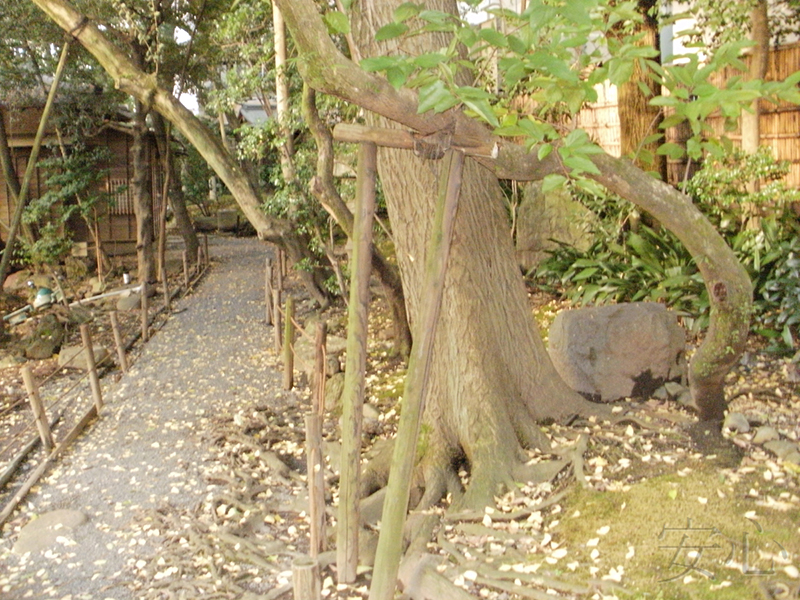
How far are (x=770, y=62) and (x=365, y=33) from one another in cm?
569

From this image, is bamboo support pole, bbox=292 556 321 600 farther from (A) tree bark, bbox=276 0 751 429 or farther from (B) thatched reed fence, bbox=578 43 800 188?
(B) thatched reed fence, bbox=578 43 800 188

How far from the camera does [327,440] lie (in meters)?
6.46

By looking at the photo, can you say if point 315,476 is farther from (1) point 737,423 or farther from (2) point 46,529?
(1) point 737,423

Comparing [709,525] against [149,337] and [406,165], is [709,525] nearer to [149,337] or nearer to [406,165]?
[406,165]

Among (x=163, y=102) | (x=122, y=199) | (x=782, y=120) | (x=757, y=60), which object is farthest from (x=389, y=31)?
(x=122, y=199)

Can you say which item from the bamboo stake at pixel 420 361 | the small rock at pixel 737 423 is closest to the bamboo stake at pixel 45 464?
the bamboo stake at pixel 420 361

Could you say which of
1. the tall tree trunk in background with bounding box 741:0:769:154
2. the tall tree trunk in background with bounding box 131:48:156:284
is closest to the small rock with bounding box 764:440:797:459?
the tall tree trunk in background with bounding box 741:0:769:154

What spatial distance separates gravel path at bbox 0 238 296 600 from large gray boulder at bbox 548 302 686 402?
2862mm

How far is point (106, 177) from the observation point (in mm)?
16625

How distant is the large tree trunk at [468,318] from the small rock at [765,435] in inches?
50.5

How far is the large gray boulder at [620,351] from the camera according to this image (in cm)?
575

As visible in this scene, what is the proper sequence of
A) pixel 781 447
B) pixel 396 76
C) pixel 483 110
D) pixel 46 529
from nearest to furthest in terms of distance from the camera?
pixel 483 110 → pixel 396 76 → pixel 781 447 → pixel 46 529

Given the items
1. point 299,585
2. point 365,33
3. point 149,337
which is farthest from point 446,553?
point 149,337

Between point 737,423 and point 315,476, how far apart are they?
268 centimetres
